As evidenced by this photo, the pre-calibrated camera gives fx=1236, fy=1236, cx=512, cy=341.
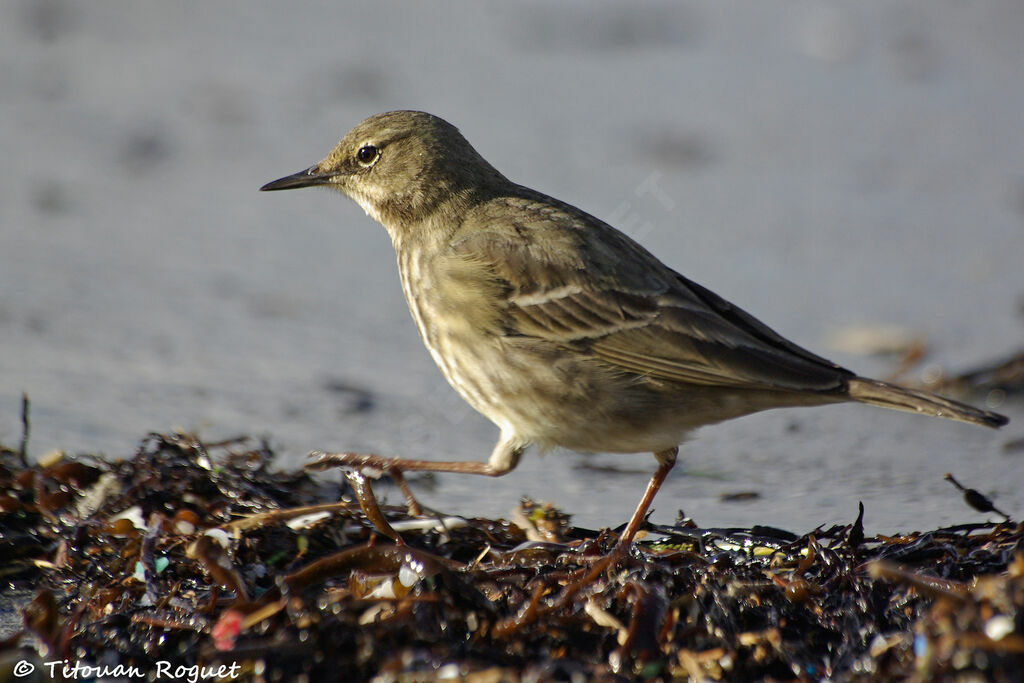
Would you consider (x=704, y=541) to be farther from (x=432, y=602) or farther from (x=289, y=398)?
(x=289, y=398)

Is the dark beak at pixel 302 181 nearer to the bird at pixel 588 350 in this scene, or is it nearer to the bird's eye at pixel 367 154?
the bird's eye at pixel 367 154

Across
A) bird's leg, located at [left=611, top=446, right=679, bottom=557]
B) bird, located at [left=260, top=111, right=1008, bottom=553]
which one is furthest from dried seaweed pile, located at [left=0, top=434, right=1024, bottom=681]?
bird, located at [left=260, top=111, right=1008, bottom=553]

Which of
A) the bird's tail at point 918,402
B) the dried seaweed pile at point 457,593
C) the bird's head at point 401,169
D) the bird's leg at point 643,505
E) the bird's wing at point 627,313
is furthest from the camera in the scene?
the bird's head at point 401,169

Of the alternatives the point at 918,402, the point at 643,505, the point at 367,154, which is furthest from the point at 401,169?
the point at 918,402

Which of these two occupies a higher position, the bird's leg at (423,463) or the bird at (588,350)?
the bird at (588,350)

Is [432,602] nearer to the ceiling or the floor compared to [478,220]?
nearer to the floor

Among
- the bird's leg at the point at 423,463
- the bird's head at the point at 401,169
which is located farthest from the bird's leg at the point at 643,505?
the bird's head at the point at 401,169

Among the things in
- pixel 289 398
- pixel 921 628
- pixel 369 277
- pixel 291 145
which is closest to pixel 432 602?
pixel 921 628

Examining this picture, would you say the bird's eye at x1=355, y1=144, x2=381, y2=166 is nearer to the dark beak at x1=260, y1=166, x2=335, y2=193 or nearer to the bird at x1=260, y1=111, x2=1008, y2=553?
the dark beak at x1=260, y1=166, x2=335, y2=193
